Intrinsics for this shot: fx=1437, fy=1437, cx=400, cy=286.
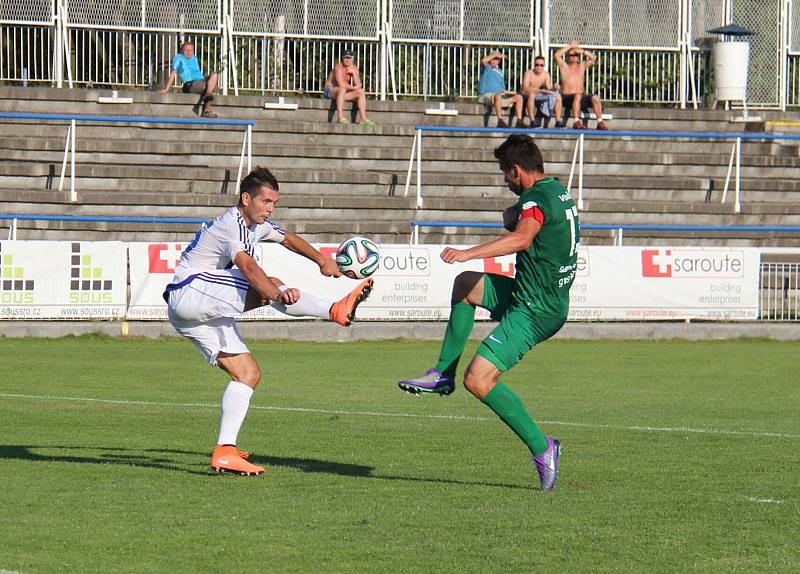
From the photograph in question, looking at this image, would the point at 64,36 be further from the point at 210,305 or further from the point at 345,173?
the point at 210,305

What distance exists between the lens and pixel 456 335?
8844mm

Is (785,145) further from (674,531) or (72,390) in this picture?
(674,531)

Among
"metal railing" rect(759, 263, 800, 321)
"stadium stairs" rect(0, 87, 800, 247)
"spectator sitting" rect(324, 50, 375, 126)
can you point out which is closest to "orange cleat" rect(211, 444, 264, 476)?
"stadium stairs" rect(0, 87, 800, 247)

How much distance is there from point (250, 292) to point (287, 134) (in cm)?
1900

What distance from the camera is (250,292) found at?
9.16 metres

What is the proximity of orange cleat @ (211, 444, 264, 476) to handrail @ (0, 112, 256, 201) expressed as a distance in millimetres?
16514

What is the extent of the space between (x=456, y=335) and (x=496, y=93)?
2092 centimetres

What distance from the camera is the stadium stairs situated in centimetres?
2494

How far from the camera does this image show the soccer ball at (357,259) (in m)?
9.45

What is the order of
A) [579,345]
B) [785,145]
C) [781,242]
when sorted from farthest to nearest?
[785,145]
[781,242]
[579,345]

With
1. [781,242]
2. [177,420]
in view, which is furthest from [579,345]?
[177,420]

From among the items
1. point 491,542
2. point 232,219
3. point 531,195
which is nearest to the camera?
point 491,542

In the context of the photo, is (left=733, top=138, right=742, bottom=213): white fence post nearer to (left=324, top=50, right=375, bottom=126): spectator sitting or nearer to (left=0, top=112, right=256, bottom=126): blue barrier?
(left=324, top=50, right=375, bottom=126): spectator sitting

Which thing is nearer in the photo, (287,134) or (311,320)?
(311,320)
